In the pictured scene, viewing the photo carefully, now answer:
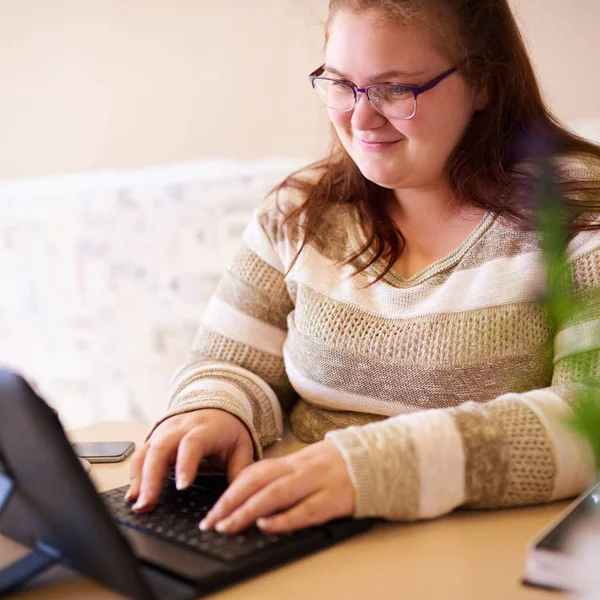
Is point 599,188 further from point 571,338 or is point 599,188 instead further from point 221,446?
point 221,446

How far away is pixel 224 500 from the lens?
0.78 metres

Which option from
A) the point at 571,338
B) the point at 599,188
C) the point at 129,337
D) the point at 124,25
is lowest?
the point at 129,337

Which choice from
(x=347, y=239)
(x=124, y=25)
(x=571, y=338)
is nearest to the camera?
(x=571, y=338)

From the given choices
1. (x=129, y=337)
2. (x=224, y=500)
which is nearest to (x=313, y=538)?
(x=224, y=500)

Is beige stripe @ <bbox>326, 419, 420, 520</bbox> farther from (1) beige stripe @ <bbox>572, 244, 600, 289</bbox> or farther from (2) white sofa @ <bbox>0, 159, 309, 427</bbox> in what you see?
(2) white sofa @ <bbox>0, 159, 309, 427</bbox>

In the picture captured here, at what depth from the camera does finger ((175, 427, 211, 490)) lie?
2.92 ft

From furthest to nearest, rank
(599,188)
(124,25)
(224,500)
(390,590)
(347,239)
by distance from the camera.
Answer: (124,25)
(347,239)
(599,188)
(224,500)
(390,590)

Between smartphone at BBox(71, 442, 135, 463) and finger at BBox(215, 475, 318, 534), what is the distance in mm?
432

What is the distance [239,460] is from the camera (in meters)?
0.98

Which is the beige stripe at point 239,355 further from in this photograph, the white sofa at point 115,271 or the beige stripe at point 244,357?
the white sofa at point 115,271

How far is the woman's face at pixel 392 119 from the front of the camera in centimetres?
110

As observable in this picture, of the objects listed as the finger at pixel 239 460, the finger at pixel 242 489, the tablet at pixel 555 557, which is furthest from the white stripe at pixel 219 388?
the tablet at pixel 555 557

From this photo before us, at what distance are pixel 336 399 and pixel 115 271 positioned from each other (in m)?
1.08

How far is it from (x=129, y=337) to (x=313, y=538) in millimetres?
1469
